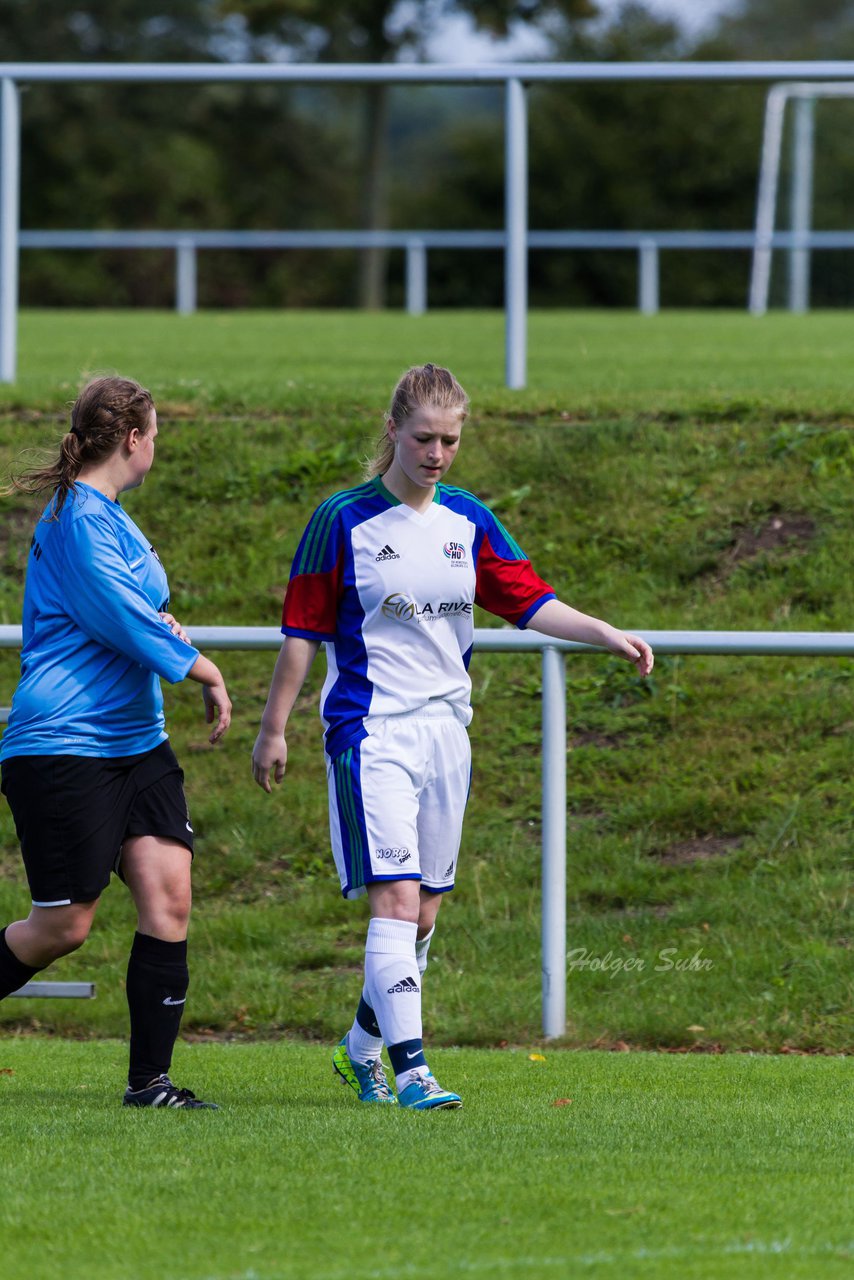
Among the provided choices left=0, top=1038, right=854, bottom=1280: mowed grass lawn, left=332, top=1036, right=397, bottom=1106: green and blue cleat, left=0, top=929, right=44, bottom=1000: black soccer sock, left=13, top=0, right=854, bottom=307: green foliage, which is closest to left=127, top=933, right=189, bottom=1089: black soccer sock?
left=0, top=1038, right=854, bottom=1280: mowed grass lawn

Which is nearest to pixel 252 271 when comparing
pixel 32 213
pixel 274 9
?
pixel 32 213

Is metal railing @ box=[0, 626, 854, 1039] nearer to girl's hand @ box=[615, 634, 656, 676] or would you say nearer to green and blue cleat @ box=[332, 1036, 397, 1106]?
girl's hand @ box=[615, 634, 656, 676]

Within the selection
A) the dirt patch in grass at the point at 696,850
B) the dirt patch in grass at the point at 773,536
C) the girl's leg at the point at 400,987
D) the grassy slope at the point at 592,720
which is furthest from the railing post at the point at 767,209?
the girl's leg at the point at 400,987

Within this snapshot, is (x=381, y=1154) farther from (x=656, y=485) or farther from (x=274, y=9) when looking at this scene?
(x=274, y=9)

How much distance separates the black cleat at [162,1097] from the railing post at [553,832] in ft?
5.06

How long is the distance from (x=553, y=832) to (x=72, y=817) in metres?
1.88

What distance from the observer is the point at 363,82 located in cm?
914

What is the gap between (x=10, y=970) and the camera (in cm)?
483

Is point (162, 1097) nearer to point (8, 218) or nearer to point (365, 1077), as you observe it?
point (365, 1077)

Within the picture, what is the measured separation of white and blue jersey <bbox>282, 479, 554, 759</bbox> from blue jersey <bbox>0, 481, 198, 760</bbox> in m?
0.38

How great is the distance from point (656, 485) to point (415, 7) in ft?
87.0

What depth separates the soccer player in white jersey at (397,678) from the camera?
4.68 metres

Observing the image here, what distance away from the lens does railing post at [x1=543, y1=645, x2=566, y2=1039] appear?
602 centimetres

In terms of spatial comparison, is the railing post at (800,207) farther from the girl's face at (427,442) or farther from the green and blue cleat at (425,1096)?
the green and blue cleat at (425,1096)
